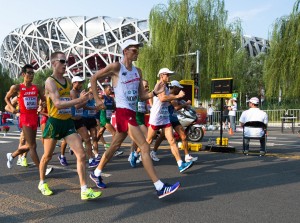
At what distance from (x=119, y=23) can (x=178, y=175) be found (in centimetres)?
7298

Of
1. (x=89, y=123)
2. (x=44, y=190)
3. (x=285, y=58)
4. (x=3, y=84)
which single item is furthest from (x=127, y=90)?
(x=3, y=84)

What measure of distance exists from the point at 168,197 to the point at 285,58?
63.1 ft

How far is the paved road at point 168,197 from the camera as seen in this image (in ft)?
12.3

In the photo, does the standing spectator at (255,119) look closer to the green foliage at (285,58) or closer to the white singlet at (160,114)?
the white singlet at (160,114)

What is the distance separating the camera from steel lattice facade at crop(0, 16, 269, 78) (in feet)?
242

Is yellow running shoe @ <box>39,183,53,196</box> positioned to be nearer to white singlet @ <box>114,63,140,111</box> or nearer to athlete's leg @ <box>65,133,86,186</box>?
athlete's leg @ <box>65,133,86,186</box>

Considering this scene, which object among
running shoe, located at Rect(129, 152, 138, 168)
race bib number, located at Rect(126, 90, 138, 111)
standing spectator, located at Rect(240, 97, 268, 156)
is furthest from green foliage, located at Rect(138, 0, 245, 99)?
race bib number, located at Rect(126, 90, 138, 111)

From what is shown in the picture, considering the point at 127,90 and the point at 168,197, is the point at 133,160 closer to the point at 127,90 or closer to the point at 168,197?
the point at 168,197

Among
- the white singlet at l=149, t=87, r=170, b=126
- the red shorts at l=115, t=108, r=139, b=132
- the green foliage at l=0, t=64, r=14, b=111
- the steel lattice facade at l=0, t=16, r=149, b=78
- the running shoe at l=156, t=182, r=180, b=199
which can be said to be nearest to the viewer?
the running shoe at l=156, t=182, r=180, b=199

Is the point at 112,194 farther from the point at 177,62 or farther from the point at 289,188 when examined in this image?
the point at 177,62

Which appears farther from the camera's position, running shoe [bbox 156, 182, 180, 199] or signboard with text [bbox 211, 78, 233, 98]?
signboard with text [bbox 211, 78, 233, 98]

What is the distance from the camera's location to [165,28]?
2588 cm

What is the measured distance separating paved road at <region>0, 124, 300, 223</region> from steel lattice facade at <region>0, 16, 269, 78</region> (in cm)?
6491

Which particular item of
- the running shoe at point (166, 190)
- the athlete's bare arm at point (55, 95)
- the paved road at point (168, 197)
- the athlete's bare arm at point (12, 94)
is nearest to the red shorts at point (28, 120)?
the athlete's bare arm at point (12, 94)
